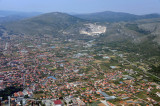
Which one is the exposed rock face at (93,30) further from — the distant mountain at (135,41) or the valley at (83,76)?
the valley at (83,76)

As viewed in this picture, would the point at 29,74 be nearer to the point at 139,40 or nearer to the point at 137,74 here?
the point at 137,74

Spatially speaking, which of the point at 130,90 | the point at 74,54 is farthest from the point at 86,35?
the point at 130,90

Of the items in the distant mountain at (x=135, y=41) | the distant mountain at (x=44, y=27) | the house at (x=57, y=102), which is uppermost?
the distant mountain at (x=44, y=27)

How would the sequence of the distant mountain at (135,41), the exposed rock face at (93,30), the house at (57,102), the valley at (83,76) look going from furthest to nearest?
the exposed rock face at (93,30)
the distant mountain at (135,41)
the valley at (83,76)
the house at (57,102)

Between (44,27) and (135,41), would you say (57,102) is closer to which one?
(135,41)

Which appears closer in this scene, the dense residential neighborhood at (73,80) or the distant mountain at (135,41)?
the dense residential neighborhood at (73,80)

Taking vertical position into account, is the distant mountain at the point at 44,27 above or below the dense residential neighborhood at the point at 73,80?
above

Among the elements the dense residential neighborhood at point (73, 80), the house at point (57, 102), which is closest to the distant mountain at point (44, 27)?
the dense residential neighborhood at point (73, 80)

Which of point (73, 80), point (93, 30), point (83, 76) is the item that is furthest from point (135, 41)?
point (73, 80)

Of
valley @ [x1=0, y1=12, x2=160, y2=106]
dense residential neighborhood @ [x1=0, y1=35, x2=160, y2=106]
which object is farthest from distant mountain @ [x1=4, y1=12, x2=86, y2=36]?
dense residential neighborhood @ [x1=0, y1=35, x2=160, y2=106]
